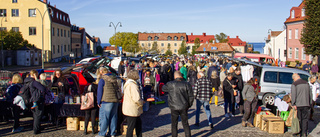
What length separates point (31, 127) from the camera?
8805mm

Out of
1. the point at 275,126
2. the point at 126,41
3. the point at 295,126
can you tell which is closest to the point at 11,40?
the point at 126,41

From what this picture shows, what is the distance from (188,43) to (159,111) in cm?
11325

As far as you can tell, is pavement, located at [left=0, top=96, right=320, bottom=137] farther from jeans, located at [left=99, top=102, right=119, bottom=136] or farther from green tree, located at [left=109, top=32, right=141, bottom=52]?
green tree, located at [left=109, top=32, right=141, bottom=52]

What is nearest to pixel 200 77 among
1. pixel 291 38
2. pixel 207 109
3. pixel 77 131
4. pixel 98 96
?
pixel 207 109

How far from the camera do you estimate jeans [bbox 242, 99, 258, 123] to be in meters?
9.05

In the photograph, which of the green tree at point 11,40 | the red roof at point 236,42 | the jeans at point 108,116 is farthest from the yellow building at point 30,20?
the red roof at point 236,42

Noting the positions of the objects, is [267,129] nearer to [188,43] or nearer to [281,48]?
[281,48]

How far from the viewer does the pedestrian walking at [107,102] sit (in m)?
7.55

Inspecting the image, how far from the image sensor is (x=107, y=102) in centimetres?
759

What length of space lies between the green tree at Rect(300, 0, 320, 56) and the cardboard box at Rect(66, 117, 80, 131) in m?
27.3

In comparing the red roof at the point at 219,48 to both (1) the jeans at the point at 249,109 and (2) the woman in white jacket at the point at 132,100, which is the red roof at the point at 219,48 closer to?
(1) the jeans at the point at 249,109

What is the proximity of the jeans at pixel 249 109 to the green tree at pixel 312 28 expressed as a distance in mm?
23352

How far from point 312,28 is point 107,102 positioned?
27.7 metres

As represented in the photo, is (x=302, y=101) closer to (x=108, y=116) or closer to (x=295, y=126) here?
(x=295, y=126)
